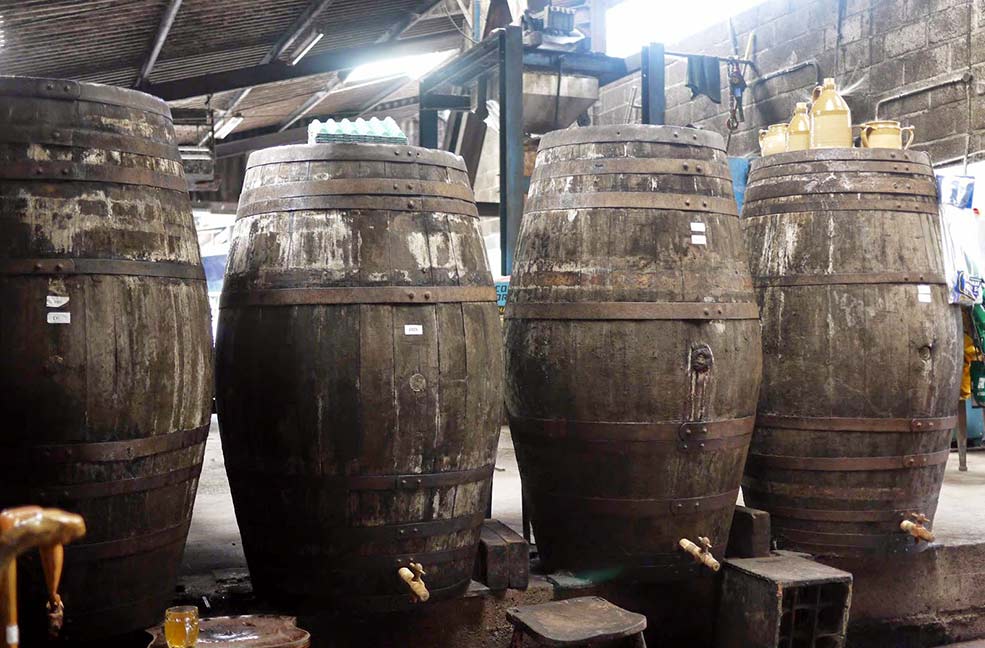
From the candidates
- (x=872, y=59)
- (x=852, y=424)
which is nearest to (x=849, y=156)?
(x=852, y=424)

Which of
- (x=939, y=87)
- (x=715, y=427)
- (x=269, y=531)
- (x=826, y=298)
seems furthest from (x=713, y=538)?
(x=939, y=87)

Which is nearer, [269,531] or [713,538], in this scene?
[269,531]

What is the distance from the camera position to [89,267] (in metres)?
2.62

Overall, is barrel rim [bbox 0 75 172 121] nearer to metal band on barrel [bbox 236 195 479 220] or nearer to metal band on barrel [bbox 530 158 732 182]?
metal band on barrel [bbox 236 195 479 220]

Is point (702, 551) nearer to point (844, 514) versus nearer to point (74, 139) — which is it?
point (844, 514)

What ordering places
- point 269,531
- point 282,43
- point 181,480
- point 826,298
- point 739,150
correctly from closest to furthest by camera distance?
1. point 181,480
2. point 269,531
3. point 826,298
4. point 282,43
5. point 739,150

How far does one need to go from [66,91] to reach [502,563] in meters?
1.93

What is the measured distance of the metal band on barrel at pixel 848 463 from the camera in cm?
397

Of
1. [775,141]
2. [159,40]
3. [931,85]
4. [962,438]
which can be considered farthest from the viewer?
[931,85]

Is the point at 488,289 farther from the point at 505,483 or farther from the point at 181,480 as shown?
the point at 505,483

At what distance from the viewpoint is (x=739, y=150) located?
9.58 m

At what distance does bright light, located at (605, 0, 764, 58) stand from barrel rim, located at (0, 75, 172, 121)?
7896 mm

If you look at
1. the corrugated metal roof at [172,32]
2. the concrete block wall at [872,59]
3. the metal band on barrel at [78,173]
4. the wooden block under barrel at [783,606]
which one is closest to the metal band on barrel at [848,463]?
the wooden block under barrel at [783,606]

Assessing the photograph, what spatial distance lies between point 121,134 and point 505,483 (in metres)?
3.43
